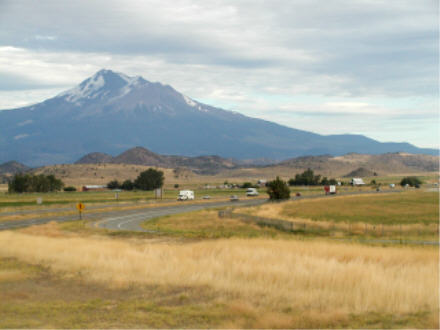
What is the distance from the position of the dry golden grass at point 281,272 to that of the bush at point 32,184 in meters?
120

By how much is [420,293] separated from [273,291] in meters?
4.61

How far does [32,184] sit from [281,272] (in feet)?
452

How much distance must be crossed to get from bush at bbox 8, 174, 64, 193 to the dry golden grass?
119763 mm

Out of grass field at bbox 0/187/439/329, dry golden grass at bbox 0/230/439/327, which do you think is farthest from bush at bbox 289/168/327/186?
dry golden grass at bbox 0/230/439/327

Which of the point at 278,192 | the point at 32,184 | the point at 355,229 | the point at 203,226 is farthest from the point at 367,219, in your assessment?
the point at 32,184

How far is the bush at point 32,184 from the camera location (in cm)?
14312

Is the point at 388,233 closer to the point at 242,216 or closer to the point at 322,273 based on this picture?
the point at 242,216

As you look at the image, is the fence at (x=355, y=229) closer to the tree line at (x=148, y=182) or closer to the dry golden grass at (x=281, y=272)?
the dry golden grass at (x=281, y=272)

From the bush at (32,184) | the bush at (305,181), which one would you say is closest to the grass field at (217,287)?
the bush at (32,184)

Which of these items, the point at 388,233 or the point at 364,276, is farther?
the point at 388,233

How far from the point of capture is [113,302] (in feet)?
56.5

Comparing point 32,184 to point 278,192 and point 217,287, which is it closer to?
point 278,192

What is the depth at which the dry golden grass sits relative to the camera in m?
16.2

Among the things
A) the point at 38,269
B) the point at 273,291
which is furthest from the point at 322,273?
the point at 38,269
